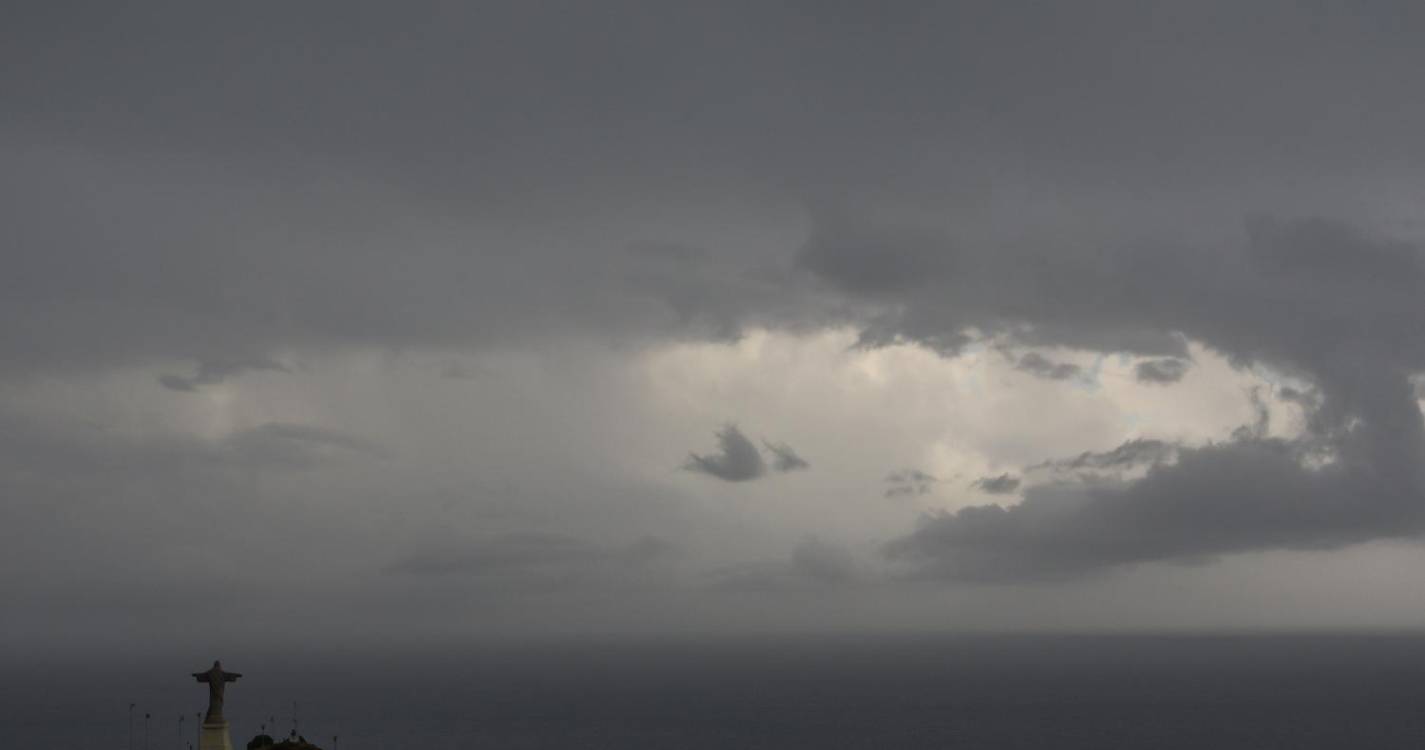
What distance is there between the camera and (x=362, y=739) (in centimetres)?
19662

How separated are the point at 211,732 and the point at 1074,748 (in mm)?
150858

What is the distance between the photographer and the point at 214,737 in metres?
64.4

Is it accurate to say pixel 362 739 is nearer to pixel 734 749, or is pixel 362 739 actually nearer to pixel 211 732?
pixel 734 749

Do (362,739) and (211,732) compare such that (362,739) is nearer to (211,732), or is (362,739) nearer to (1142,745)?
(1142,745)

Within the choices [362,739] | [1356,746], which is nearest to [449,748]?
[362,739]

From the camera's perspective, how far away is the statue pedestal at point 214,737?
6412 cm

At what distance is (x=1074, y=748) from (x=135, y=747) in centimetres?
14299

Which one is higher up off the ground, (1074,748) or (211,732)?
(211,732)

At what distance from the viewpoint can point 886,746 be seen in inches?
7584

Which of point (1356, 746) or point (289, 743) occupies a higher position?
point (289, 743)

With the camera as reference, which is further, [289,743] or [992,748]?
[992,748]

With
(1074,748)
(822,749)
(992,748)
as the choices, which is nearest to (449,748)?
(822,749)

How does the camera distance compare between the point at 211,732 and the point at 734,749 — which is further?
the point at 734,749

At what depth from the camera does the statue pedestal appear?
64125 millimetres
